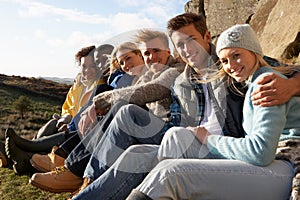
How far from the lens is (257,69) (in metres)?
2.22

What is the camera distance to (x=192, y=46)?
8.96ft

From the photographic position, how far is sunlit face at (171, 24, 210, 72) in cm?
273

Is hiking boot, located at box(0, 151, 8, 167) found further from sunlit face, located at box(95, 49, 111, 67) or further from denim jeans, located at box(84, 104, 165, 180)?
denim jeans, located at box(84, 104, 165, 180)

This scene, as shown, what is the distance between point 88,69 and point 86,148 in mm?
1348

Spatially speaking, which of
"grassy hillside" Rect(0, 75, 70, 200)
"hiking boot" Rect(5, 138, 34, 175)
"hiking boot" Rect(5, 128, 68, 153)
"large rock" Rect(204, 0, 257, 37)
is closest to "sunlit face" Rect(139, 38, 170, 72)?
"grassy hillside" Rect(0, 75, 70, 200)

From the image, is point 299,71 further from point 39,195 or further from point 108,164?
point 39,195

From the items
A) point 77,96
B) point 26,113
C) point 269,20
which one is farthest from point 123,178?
point 26,113

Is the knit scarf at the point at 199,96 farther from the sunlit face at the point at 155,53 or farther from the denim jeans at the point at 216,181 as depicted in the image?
the denim jeans at the point at 216,181

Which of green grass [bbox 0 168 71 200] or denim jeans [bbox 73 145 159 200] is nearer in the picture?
denim jeans [bbox 73 145 159 200]

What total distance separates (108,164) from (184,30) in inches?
39.6

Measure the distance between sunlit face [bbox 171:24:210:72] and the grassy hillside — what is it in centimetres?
165

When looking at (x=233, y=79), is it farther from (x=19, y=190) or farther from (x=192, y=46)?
(x=19, y=190)

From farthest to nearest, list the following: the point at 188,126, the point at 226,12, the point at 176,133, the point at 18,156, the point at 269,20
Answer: the point at 226,12 → the point at 269,20 → the point at 18,156 → the point at 188,126 → the point at 176,133

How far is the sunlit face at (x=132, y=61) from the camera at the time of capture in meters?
3.51
